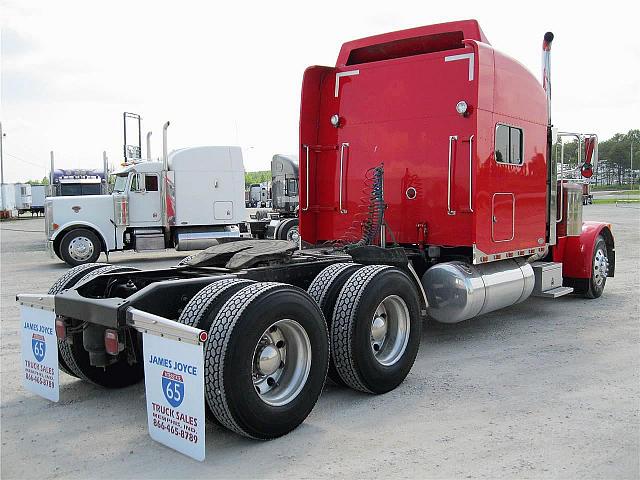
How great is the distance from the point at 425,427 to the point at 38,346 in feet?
9.65

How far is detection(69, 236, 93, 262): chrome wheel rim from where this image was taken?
1539cm

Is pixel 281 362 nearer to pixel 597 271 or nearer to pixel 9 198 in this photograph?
pixel 597 271

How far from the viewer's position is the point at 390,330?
561 cm

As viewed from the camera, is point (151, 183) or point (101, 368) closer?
point (101, 368)

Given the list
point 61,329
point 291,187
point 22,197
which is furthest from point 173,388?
point 22,197

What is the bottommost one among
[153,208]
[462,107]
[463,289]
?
[463,289]

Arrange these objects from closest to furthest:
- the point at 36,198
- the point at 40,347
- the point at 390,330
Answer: the point at 40,347, the point at 390,330, the point at 36,198

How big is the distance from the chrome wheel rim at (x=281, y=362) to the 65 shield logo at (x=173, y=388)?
583 millimetres

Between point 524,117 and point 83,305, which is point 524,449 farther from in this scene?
point 524,117

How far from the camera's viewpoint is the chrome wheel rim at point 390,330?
542cm

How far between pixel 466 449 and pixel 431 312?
284 centimetres

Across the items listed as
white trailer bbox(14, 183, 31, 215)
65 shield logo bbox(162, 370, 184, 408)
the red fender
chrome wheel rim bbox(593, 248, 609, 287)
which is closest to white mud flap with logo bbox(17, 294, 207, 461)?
65 shield logo bbox(162, 370, 184, 408)

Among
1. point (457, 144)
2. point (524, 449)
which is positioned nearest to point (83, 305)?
point (524, 449)

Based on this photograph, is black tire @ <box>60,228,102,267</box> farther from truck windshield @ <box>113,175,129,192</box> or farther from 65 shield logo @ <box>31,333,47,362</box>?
65 shield logo @ <box>31,333,47,362</box>
